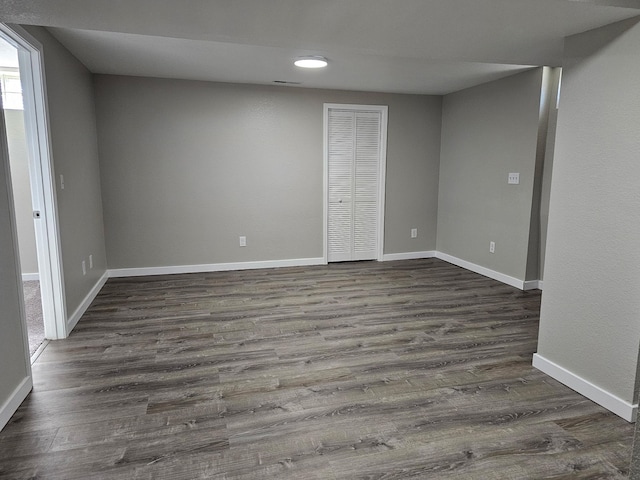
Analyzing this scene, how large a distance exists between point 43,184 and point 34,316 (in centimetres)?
134

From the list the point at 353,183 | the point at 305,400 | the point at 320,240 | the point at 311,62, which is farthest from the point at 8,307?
the point at 353,183

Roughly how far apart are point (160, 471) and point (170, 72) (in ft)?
12.8

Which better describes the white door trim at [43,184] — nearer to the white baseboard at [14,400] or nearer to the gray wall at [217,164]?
the white baseboard at [14,400]

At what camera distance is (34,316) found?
143 inches

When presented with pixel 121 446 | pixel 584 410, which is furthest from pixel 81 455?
pixel 584 410

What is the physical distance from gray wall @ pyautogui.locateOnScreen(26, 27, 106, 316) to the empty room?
0.13 feet

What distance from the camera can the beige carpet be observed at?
3143 mm

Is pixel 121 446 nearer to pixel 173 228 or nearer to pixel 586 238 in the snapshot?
pixel 586 238

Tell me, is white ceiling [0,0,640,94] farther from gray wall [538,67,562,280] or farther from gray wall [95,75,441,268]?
gray wall [95,75,441,268]

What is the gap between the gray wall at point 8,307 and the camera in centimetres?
220

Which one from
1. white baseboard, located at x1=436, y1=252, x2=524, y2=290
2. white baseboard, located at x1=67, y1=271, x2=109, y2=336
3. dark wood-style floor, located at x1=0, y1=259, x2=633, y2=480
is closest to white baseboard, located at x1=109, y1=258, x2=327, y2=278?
white baseboard, located at x1=67, y1=271, x2=109, y2=336

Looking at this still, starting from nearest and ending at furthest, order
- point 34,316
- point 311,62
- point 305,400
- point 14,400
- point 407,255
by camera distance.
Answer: point 14,400, point 305,400, point 34,316, point 311,62, point 407,255

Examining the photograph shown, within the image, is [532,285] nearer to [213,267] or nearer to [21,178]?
[213,267]

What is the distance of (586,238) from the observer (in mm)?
2426
